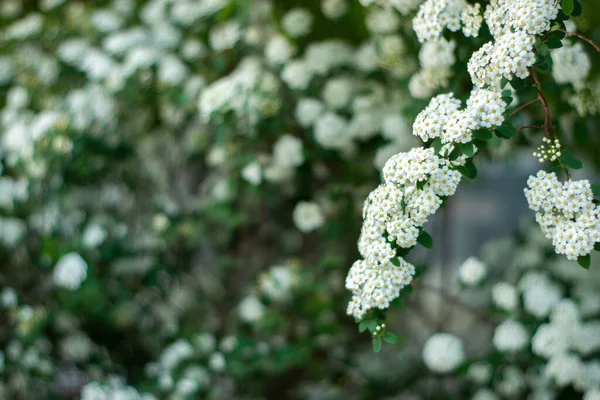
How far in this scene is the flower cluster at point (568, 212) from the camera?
1308 millimetres

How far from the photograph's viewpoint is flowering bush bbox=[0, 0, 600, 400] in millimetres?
2184

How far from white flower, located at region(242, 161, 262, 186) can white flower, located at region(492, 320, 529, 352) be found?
3.51 ft

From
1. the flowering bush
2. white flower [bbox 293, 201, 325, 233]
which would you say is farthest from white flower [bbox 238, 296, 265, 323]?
white flower [bbox 293, 201, 325, 233]

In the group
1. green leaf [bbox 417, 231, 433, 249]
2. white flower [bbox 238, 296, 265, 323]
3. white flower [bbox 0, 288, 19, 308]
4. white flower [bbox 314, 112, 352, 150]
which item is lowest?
white flower [bbox 238, 296, 265, 323]

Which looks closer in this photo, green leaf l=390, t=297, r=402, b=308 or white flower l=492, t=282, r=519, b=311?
green leaf l=390, t=297, r=402, b=308

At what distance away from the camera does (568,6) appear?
4.51 ft

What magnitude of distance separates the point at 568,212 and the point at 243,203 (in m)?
1.83

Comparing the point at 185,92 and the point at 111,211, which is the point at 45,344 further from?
the point at 185,92

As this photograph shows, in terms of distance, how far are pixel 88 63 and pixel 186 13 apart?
49cm

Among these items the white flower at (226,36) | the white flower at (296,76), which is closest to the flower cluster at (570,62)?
the white flower at (296,76)

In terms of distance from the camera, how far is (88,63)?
2.66 meters

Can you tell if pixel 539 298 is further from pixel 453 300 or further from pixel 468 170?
pixel 468 170

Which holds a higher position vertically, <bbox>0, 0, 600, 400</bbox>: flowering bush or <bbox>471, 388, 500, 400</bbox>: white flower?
<bbox>0, 0, 600, 400</bbox>: flowering bush

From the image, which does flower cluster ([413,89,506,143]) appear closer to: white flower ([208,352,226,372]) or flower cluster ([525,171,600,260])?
flower cluster ([525,171,600,260])
